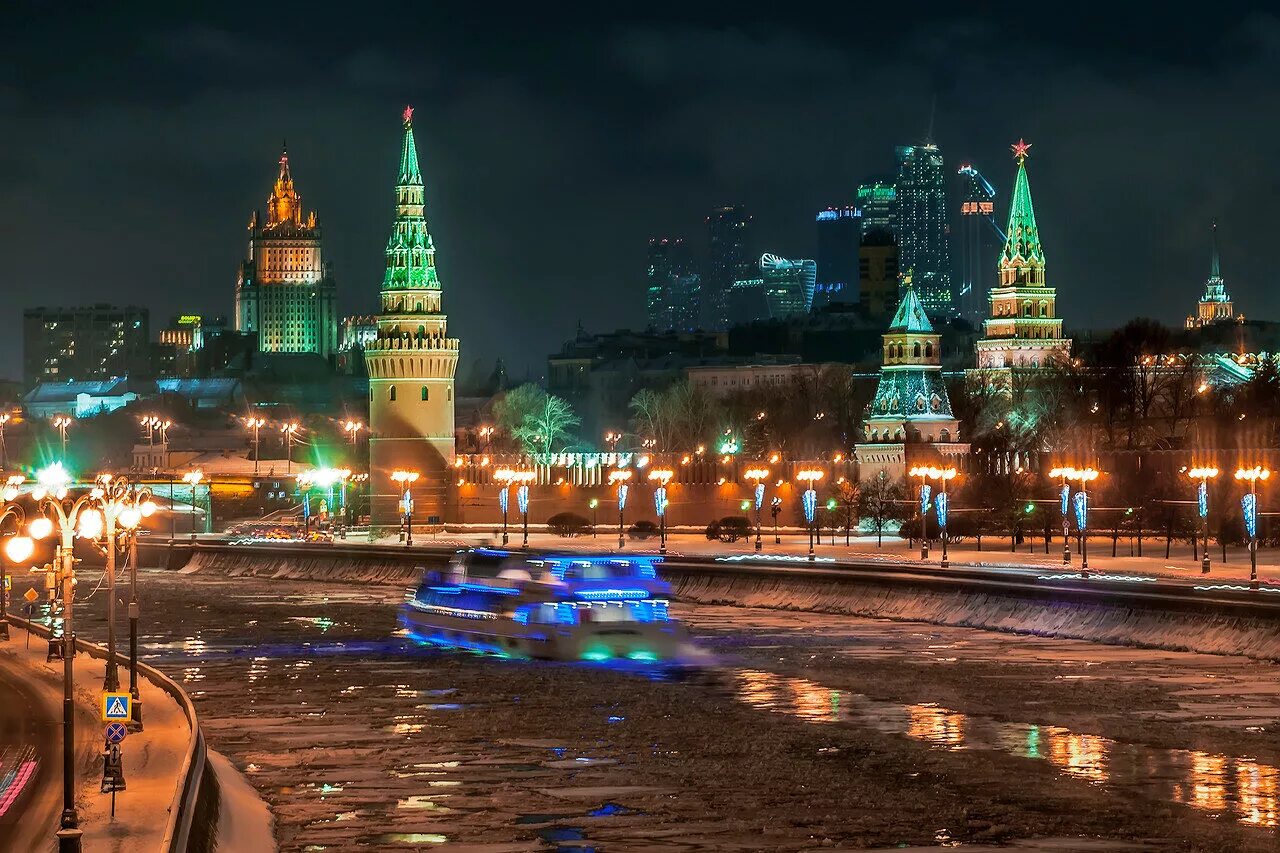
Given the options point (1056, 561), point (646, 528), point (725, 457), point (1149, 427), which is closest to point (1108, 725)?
point (1056, 561)

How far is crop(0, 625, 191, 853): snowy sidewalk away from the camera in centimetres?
2411

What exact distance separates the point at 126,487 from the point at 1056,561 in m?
39.9

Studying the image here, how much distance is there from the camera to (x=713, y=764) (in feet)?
106

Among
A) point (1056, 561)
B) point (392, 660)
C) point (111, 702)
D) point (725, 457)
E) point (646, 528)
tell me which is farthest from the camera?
point (725, 457)

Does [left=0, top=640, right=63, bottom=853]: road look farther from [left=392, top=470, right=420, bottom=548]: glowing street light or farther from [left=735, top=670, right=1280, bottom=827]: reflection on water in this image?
[left=392, top=470, right=420, bottom=548]: glowing street light

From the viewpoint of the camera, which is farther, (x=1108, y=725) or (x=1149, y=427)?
(x=1149, y=427)

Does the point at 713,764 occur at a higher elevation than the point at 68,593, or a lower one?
lower

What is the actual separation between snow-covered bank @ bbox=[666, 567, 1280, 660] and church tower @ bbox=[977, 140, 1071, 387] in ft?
347

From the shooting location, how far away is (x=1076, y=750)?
33281mm

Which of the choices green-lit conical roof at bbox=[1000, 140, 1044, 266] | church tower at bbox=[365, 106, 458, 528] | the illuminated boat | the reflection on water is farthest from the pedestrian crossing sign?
green-lit conical roof at bbox=[1000, 140, 1044, 266]

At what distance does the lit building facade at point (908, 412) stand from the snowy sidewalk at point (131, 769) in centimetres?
6787

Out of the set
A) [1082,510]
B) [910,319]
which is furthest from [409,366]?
[1082,510]

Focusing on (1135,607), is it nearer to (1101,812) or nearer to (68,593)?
(1101,812)

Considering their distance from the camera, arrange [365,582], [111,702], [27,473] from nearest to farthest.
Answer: [111,702], [365,582], [27,473]
